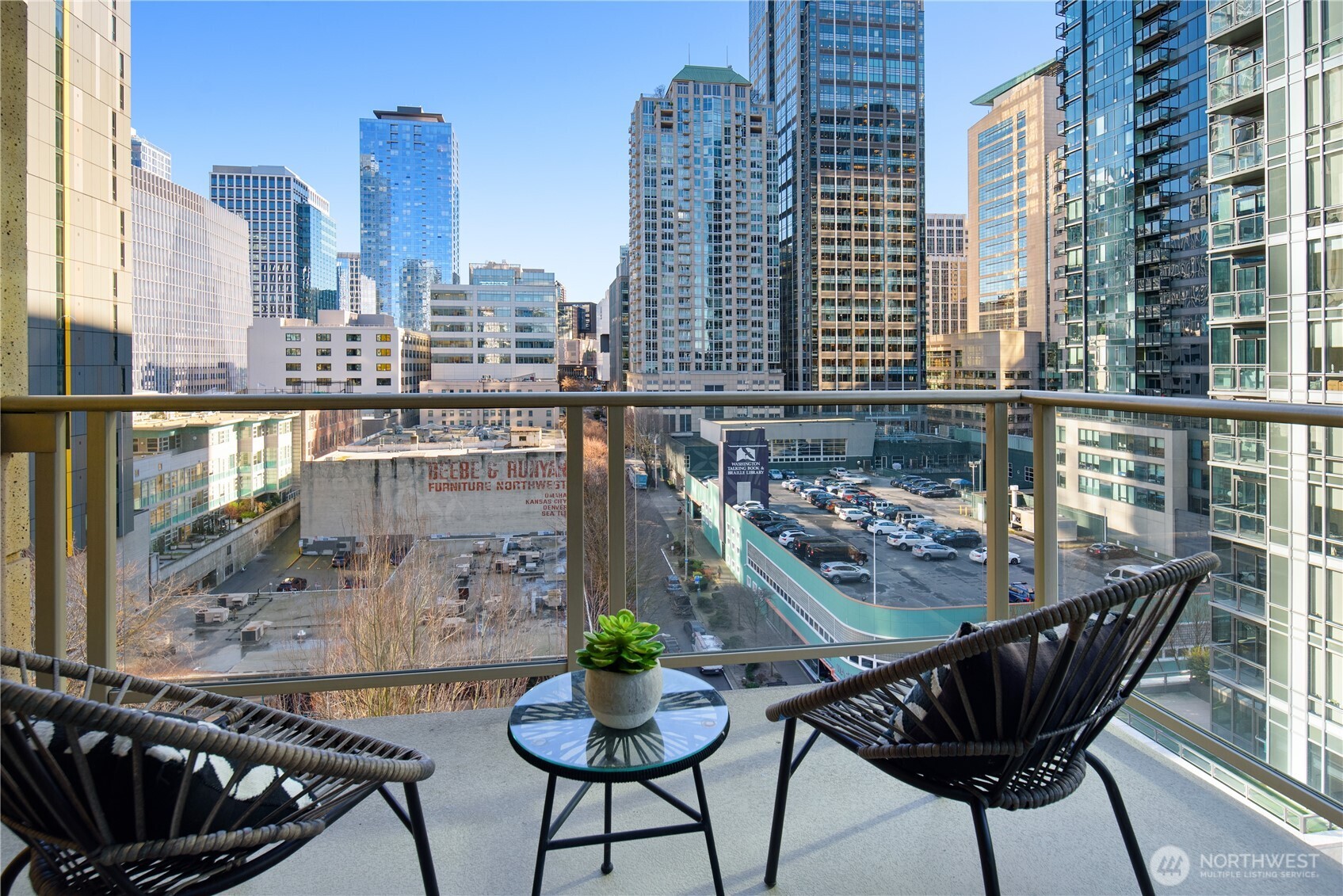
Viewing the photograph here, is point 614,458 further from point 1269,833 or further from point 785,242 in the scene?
point 785,242

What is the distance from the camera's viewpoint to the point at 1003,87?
1739 centimetres

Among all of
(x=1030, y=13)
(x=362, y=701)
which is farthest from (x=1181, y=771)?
(x=1030, y=13)

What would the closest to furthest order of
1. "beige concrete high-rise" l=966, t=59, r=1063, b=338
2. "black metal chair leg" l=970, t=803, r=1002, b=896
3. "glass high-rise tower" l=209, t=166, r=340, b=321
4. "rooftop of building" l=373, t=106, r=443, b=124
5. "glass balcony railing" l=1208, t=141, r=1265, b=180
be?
"black metal chair leg" l=970, t=803, r=1002, b=896 → "glass balcony railing" l=1208, t=141, r=1265, b=180 → "beige concrete high-rise" l=966, t=59, r=1063, b=338 → "glass high-rise tower" l=209, t=166, r=340, b=321 → "rooftop of building" l=373, t=106, r=443, b=124

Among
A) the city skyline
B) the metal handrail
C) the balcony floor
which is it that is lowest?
the balcony floor

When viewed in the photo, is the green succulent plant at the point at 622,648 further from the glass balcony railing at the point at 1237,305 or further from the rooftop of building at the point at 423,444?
the glass balcony railing at the point at 1237,305

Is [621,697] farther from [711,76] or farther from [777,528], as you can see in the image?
[711,76]

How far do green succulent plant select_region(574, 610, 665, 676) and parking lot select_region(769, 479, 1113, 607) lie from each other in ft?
3.57

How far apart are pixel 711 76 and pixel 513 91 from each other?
12356 millimetres

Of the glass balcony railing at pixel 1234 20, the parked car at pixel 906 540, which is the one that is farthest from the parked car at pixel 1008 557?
the glass balcony railing at pixel 1234 20

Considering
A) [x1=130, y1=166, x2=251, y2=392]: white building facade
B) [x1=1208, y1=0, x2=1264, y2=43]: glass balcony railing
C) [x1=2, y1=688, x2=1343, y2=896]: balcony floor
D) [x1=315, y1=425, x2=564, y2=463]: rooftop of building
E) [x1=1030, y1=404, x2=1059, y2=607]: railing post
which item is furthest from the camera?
[x1=130, y1=166, x2=251, y2=392]: white building facade

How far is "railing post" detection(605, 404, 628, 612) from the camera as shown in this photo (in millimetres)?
2465

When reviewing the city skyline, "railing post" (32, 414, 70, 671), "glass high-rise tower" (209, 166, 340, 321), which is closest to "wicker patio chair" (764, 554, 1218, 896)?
"railing post" (32, 414, 70, 671)

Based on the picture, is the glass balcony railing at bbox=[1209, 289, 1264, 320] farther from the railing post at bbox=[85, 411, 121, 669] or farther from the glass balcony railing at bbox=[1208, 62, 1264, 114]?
the railing post at bbox=[85, 411, 121, 669]

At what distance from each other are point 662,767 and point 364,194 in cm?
4625
